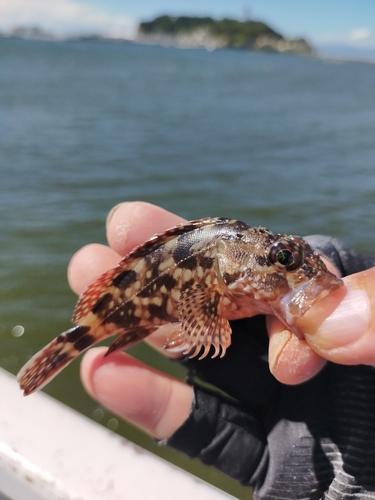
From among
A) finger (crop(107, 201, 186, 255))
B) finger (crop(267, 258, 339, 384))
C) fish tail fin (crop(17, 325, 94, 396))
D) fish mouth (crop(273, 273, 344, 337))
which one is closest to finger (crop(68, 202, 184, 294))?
finger (crop(107, 201, 186, 255))

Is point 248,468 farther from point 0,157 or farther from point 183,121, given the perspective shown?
point 183,121

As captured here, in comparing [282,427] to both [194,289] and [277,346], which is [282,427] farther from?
[194,289]

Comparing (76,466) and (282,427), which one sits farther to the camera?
(282,427)

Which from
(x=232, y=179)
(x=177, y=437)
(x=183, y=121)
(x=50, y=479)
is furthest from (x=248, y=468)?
(x=183, y=121)

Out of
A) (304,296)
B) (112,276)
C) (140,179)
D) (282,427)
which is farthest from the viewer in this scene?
(140,179)

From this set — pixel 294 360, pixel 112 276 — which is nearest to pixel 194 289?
pixel 112 276

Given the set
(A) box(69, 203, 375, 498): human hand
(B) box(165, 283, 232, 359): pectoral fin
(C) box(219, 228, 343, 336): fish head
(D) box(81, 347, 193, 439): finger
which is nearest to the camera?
(A) box(69, 203, 375, 498): human hand

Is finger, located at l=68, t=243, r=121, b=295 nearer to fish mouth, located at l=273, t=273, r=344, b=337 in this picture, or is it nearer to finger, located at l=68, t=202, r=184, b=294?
finger, located at l=68, t=202, r=184, b=294
